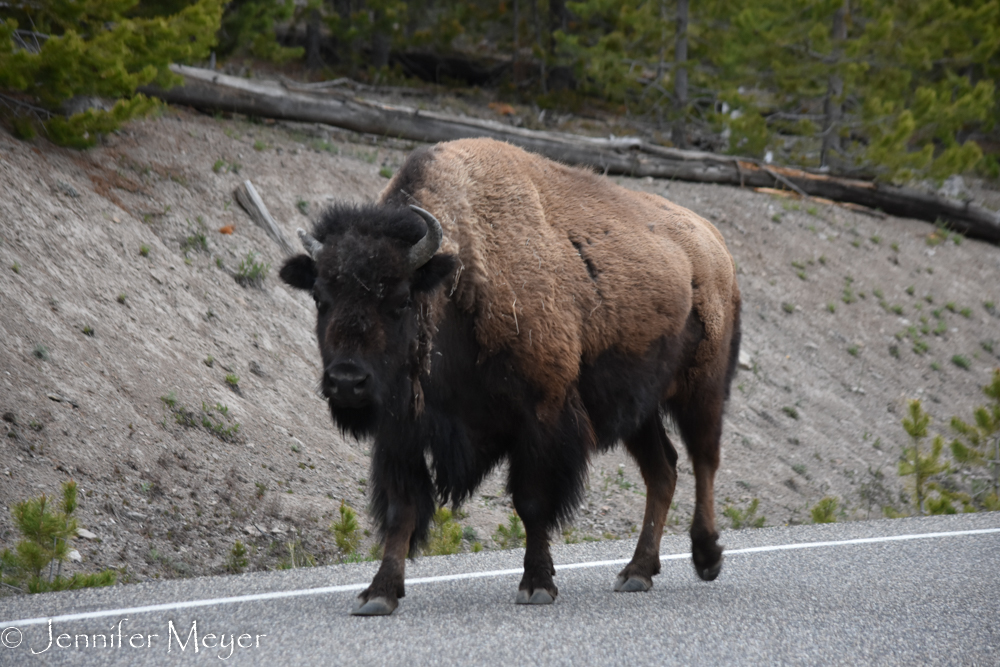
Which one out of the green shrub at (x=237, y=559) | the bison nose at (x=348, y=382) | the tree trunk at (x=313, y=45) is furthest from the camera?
the tree trunk at (x=313, y=45)

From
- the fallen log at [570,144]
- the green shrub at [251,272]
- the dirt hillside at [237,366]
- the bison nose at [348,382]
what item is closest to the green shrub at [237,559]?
the dirt hillside at [237,366]

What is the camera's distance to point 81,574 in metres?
5.69

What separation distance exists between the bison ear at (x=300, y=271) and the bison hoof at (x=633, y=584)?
2487 millimetres

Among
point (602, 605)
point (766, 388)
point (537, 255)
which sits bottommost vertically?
point (766, 388)

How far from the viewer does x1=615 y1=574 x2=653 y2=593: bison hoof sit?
5.40 metres

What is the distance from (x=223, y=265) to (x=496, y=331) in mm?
6449

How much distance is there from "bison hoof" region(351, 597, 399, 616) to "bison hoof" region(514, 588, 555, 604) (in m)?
0.69

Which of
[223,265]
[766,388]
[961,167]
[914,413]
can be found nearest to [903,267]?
[961,167]

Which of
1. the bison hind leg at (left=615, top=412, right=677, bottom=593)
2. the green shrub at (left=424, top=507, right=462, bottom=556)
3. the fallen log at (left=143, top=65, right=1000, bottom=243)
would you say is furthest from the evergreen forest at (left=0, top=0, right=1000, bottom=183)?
the bison hind leg at (left=615, top=412, right=677, bottom=593)

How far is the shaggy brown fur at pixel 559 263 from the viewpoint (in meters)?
5.22

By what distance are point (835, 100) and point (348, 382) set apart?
1988 cm

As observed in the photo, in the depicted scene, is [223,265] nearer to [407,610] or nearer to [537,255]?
[537,255]

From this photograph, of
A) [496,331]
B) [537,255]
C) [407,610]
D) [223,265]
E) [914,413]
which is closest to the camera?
[407,610]
